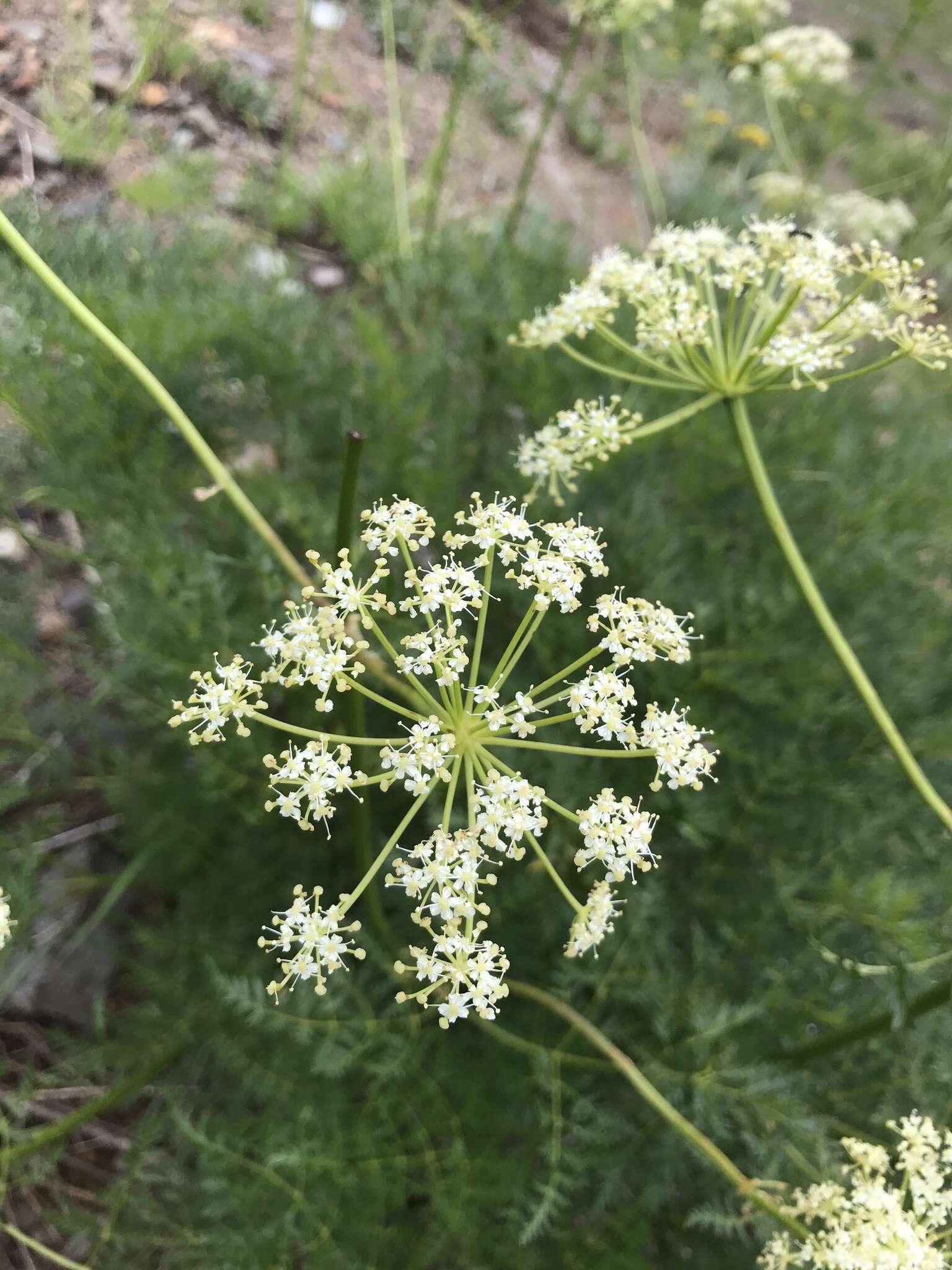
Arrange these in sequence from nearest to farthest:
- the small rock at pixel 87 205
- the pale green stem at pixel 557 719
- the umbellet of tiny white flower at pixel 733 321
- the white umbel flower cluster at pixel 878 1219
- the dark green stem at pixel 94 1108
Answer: the pale green stem at pixel 557 719 < the white umbel flower cluster at pixel 878 1219 < the umbellet of tiny white flower at pixel 733 321 < the dark green stem at pixel 94 1108 < the small rock at pixel 87 205

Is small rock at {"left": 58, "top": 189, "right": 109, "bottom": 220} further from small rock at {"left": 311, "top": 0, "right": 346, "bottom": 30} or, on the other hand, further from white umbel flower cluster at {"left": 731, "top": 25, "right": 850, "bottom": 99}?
white umbel flower cluster at {"left": 731, "top": 25, "right": 850, "bottom": 99}

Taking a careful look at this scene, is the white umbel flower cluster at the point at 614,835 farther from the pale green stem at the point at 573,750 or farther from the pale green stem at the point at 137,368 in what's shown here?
the pale green stem at the point at 137,368

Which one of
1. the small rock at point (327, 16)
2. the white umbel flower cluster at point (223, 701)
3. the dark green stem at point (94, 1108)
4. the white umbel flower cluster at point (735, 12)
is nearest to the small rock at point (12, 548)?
the dark green stem at point (94, 1108)

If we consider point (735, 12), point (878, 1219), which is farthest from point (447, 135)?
point (878, 1219)

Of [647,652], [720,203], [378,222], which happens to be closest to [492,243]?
[378,222]

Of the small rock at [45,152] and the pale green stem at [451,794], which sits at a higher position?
the pale green stem at [451,794]

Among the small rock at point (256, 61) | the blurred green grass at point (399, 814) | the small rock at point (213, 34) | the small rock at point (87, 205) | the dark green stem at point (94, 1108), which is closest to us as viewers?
the dark green stem at point (94, 1108)
